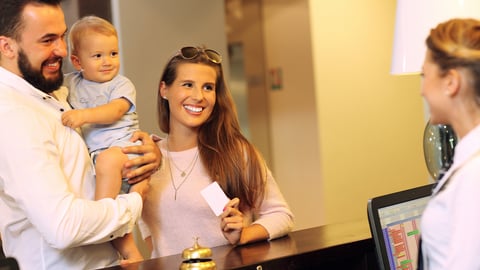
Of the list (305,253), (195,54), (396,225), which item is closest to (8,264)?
(305,253)

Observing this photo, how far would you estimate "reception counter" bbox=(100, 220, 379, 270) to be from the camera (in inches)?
74.1

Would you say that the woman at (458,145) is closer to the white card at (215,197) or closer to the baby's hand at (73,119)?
the white card at (215,197)

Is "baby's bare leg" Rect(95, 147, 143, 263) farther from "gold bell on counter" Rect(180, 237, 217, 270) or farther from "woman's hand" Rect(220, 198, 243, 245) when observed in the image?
"gold bell on counter" Rect(180, 237, 217, 270)

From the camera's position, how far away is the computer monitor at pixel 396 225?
196cm

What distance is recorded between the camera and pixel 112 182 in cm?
225

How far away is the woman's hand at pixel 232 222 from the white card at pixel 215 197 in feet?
0.10

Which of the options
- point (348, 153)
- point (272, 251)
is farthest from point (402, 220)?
point (348, 153)

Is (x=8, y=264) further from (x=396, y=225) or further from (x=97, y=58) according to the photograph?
(x=97, y=58)

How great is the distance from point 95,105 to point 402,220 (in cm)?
106

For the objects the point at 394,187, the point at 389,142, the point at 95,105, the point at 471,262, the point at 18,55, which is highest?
the point at 18,55

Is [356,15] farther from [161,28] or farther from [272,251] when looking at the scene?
[272,251]

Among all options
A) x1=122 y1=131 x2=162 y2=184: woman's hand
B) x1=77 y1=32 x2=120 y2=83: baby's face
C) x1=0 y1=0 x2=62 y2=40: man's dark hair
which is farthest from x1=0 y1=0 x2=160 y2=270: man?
x1=77 y1=32 x2=120 y2=83: baby's face

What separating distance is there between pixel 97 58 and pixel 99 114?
0.85ft

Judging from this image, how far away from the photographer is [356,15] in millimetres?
5621
